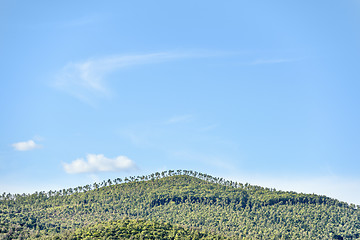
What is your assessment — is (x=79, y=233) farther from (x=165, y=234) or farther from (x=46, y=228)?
(x=46, y=228)

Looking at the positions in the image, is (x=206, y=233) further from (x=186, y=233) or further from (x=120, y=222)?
(x=120, y=222)

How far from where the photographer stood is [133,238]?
485 ft

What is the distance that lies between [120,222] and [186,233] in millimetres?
25502

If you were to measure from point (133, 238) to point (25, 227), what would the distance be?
6300 cm

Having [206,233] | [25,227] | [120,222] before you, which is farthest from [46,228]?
[206,233]

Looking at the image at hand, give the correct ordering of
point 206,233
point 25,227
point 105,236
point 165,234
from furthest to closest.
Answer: point 25,227 → point 206,233 → point 165,234 → point 105,236

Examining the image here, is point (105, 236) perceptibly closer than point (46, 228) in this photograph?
Yes

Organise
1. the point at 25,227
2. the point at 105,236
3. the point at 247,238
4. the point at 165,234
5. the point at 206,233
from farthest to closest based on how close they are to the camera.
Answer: the point at 247,238 < the point at 25,227 < the point at 206,233 < the point at 165,234 < the point at 105,236

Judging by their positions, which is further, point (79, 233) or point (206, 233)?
point (206, 233)

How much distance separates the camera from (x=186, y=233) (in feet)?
534

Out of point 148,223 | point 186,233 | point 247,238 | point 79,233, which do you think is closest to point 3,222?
point 79,233

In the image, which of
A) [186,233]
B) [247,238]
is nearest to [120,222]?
[186,233]

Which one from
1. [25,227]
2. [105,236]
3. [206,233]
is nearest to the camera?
[105,236]

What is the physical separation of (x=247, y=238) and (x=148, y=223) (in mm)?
56756
